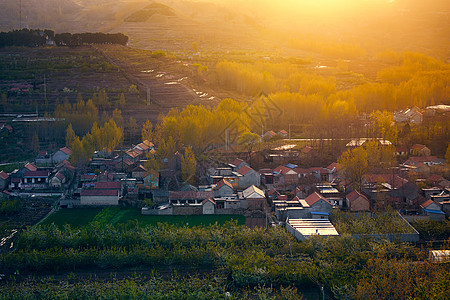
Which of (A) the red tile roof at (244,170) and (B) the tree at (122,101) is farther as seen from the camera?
(B) the tree at (122,101)

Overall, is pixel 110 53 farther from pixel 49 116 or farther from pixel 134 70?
pixel 49 116

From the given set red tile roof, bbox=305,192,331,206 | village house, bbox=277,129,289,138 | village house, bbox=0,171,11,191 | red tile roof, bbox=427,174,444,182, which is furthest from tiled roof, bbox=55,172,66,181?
red tile roof, bbox=427,174,444,182

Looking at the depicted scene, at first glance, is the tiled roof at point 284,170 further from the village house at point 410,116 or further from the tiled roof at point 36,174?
the village house at point 410,116

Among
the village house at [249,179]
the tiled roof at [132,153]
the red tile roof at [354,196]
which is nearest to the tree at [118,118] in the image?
Result: the tiled roof at [132,153]

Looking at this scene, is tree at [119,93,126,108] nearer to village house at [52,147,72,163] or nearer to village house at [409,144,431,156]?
village house at [52,147,72,163]

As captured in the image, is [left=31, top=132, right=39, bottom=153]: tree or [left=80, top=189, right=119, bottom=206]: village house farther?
[left=31, top=132, right=39, bottom=153]: tree

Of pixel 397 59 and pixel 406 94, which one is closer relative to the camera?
pixel 406 94

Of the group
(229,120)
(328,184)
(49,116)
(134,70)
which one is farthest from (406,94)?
(49,116)
